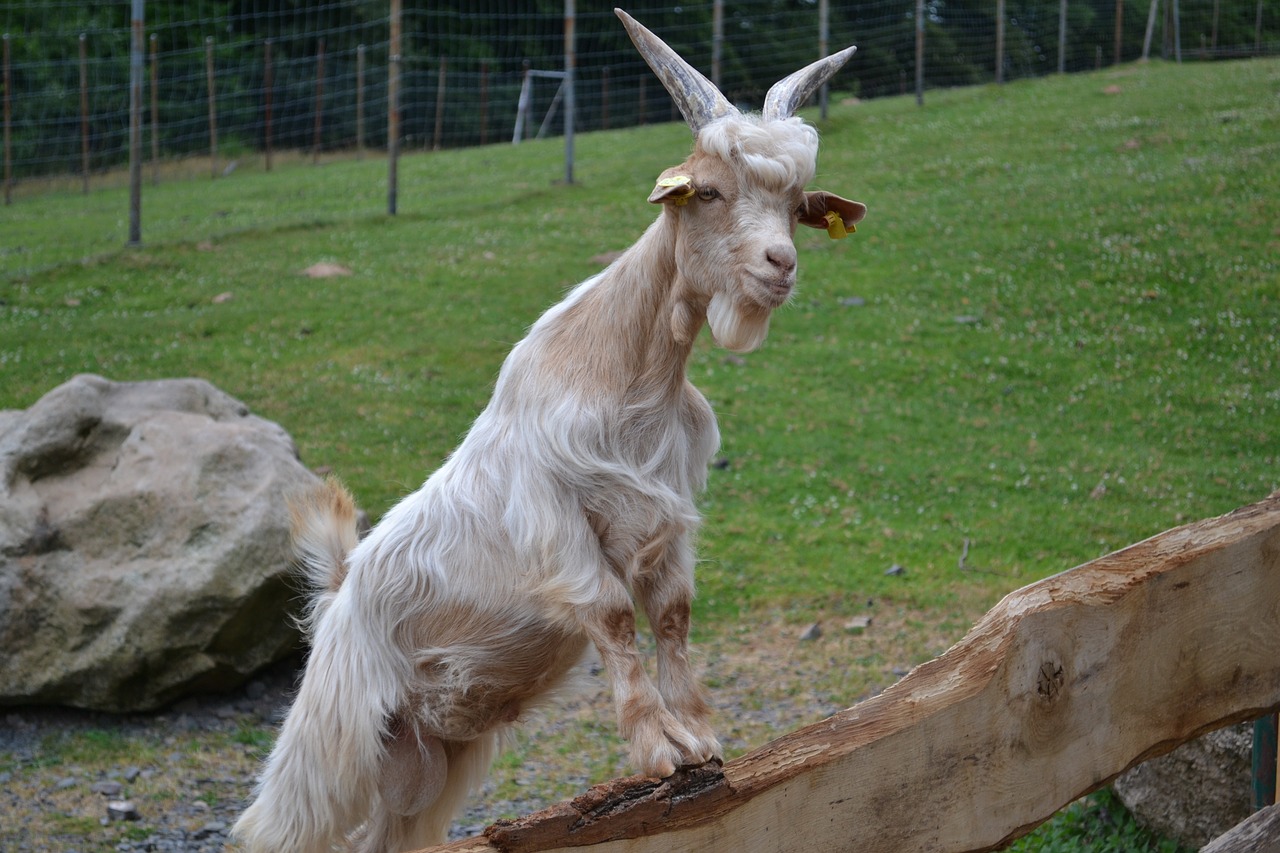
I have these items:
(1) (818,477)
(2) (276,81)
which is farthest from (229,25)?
(1) (818,477)

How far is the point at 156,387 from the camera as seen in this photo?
22.8 feet

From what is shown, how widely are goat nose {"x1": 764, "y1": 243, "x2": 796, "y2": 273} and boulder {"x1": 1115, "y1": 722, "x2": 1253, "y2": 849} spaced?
271 centimetres

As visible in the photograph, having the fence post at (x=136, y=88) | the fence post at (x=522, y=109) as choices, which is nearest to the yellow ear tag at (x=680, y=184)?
the fence post at (x=136, y=88)

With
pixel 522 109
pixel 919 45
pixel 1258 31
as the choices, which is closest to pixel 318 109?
pixel 522 109

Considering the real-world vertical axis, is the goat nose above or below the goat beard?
above

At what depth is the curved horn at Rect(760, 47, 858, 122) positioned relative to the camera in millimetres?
2916

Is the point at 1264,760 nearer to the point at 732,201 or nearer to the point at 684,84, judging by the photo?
the point at 732,201

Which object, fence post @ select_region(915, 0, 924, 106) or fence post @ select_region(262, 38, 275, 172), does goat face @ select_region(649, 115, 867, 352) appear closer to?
fence post @ select_region(262, 38, 275, 172)

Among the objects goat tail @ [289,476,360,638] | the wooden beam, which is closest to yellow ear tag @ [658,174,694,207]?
goat tail @ [289,476,360,638]

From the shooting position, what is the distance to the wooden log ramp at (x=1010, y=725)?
2.29 m

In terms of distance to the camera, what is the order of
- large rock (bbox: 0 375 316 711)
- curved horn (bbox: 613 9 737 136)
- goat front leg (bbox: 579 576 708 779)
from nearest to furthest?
goat front leg (bbox: 579 576 708 779), curved horn (bbox: 613 9 737 136), large rock (bbox: 0 375 316 711)

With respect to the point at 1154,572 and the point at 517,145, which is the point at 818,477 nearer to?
the point at 1154,572

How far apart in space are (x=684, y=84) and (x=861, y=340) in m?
9.44

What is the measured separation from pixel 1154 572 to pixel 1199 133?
18.0 m
